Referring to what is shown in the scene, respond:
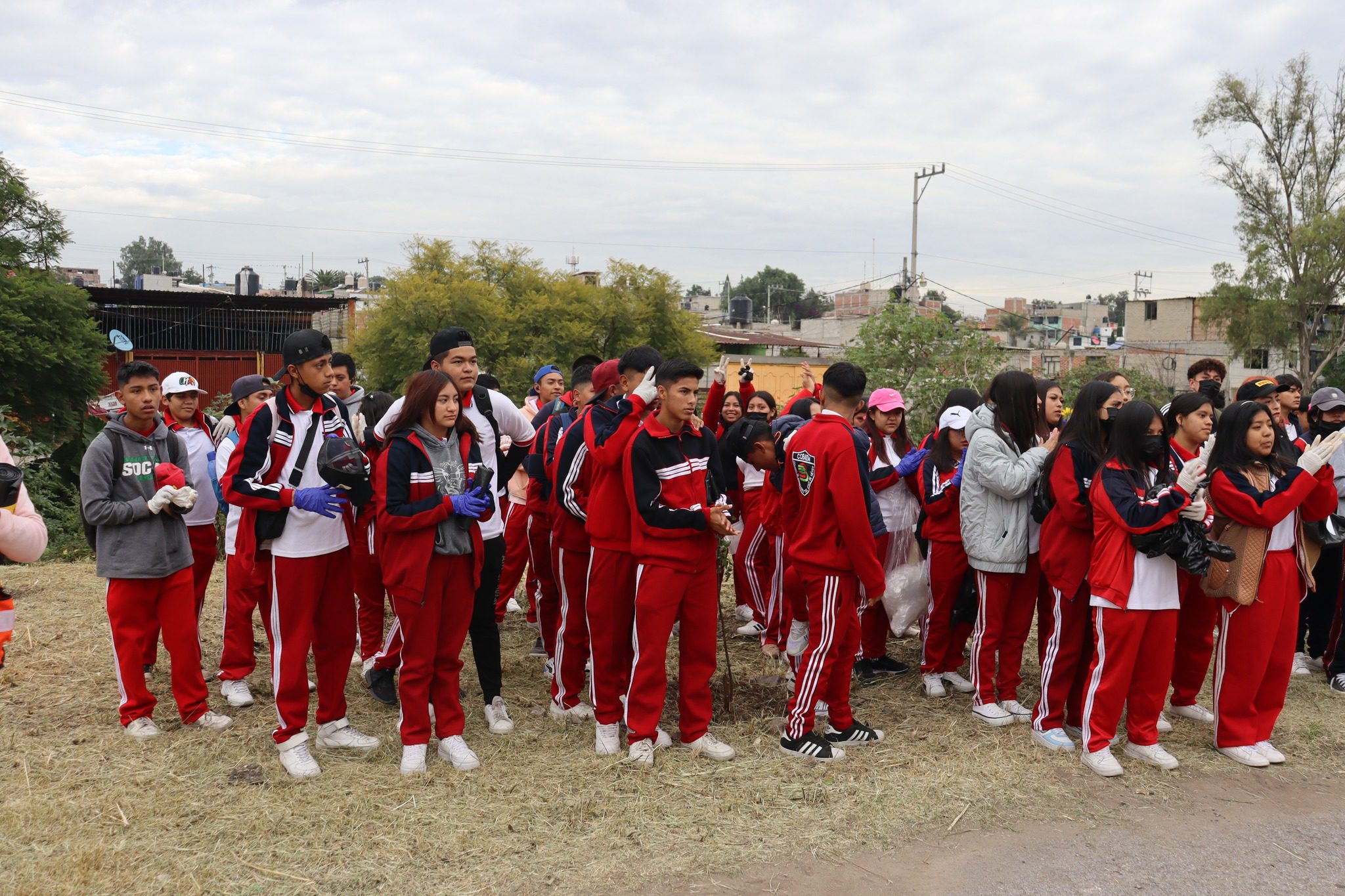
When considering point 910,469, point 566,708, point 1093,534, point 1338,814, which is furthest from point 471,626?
point 1338,814

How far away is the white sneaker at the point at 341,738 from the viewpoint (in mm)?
4934

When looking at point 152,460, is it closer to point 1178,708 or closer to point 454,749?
point 454,749

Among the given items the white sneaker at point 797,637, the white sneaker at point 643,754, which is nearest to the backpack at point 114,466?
the white sneaker at point 643,754

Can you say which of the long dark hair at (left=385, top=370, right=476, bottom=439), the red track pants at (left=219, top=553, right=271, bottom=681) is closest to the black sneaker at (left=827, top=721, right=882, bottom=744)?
the long dark hair at (left=385, top=370, right=476, bottom=439)

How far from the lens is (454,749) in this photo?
4727 millimetres

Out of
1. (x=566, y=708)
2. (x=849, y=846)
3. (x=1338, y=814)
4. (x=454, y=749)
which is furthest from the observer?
(x=566, y=708)

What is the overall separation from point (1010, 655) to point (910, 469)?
1282 mm

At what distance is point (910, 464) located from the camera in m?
6.09

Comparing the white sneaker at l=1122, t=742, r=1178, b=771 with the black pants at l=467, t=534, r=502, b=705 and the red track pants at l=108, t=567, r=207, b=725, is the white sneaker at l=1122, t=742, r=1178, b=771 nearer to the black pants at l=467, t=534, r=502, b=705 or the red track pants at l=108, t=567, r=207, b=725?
the black pants at l=467, t=534, r=502, b=705

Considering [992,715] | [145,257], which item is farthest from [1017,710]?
[145,257]

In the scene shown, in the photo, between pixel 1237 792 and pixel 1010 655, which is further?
pixel 1010 655

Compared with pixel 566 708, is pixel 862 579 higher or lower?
higher

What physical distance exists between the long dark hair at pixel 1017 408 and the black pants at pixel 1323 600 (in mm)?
2798

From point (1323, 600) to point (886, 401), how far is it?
344 cm
